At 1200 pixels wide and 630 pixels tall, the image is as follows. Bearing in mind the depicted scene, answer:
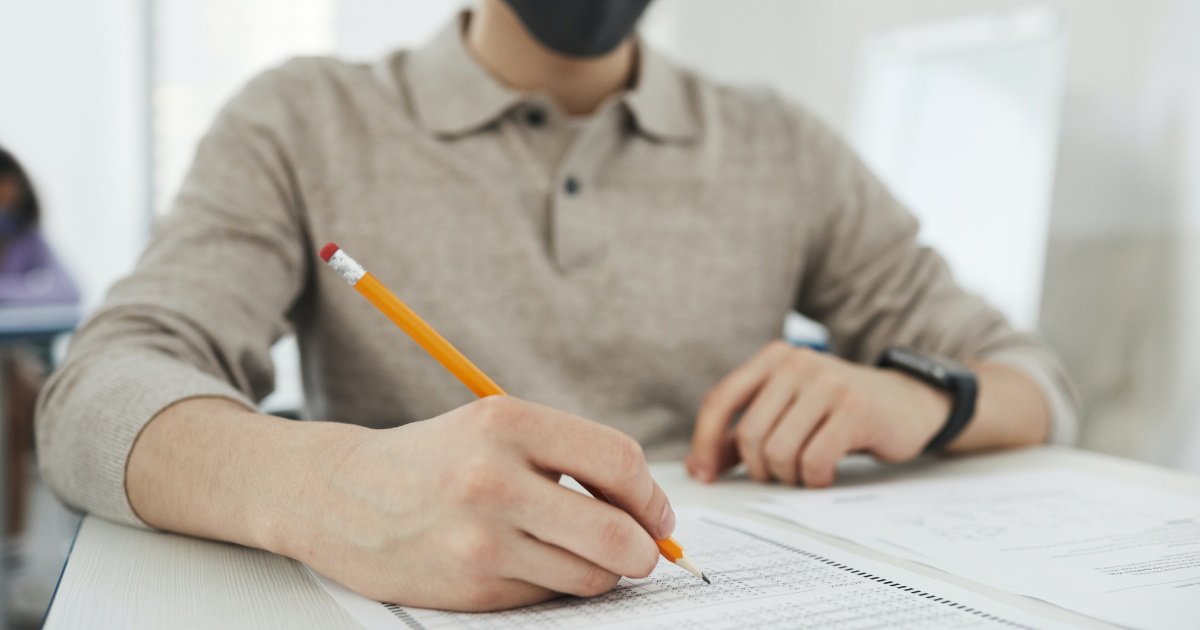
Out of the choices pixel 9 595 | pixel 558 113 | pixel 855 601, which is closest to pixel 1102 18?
pixel 558 113

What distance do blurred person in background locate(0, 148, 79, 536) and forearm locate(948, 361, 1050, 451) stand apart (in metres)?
2.84

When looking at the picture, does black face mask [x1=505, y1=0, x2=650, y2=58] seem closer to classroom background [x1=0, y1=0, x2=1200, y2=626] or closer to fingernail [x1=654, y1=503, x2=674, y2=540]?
classroom background [x1=0, y1=0, x2=1200, y2=626]

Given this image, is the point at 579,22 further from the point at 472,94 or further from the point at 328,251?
the point at 328,251

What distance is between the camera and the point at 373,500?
36 cm

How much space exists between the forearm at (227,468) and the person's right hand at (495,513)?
0.14ft

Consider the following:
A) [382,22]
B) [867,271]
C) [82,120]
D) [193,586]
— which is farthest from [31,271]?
[193,586]

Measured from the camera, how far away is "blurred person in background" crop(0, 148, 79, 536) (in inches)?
106

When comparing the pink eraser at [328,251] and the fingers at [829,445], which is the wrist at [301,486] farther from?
the fingers at [829,445]

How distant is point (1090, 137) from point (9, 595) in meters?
2.52

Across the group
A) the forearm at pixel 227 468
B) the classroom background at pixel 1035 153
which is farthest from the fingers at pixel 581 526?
the classroom background at pixel 1035 153

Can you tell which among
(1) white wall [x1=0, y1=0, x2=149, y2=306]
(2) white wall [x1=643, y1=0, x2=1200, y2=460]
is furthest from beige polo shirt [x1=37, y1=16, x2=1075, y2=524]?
(1) white wall [x1=0, y1=0, x2=149, y2=306]

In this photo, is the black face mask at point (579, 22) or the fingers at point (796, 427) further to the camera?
the black face mask at point (579, 22)

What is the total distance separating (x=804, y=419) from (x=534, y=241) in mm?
363

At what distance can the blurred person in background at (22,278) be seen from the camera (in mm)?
2691
